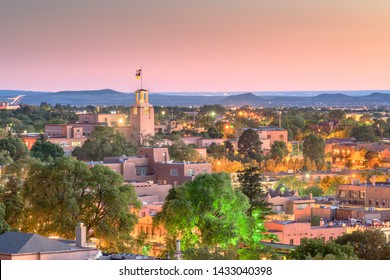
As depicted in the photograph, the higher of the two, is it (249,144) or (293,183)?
(249,144)

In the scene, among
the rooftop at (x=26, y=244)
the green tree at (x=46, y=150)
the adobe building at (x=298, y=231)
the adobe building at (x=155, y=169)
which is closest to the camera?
the rooftop at (x=26, y=244)

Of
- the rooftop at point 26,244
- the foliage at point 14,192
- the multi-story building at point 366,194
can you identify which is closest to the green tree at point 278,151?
the multi-story building at point 366,194

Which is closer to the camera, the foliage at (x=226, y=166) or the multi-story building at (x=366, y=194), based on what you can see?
the multi-story building at (x=366, y=194)

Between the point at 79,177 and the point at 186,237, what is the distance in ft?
11.0

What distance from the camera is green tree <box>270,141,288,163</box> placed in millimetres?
59881

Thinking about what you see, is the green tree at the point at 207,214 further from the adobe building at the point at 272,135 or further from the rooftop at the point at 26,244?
the adobe building at the point at 272,135

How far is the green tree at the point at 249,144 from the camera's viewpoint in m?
61.3

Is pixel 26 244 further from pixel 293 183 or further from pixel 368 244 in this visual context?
pixel 293 183

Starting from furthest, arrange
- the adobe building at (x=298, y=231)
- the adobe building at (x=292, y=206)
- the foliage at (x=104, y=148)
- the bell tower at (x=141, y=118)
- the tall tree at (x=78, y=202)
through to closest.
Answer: the bell tower at (x=141, y=118) → the foliage at (x=104, y=148) → the adobe building at (x=292, y=206) → the adobe building at (x=298, y=231) → the tall tree at (x=78, y=202)

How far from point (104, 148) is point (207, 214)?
25496 millimetres

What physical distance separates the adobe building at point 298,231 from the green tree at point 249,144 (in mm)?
29699

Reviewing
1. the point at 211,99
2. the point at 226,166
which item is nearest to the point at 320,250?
the point at 226,166

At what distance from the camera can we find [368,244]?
2567cm

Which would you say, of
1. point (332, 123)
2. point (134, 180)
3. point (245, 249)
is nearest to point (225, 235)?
point (245, 249)
